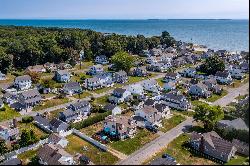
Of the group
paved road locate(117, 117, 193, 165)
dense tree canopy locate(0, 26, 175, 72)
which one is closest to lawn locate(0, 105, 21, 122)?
paved road locate(117, 117, 193, 165)

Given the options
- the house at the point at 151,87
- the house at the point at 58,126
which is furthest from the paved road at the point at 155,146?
the house at the point at 151,87

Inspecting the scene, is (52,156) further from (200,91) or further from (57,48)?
(57,48)

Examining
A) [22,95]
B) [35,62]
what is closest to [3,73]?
[35,62]

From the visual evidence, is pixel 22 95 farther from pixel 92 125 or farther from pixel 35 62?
pixel 35 62

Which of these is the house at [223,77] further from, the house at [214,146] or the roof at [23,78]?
the roof at [23,78]

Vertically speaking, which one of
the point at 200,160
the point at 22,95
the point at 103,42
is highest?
the point at 103,42

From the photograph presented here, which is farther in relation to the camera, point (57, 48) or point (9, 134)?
point (57, 48)

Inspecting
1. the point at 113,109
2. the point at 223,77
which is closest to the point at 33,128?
the point at 113,109

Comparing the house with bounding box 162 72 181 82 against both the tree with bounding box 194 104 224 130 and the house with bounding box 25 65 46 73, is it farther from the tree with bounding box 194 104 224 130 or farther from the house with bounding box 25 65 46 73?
the house with bounding box 25 65 46 73
